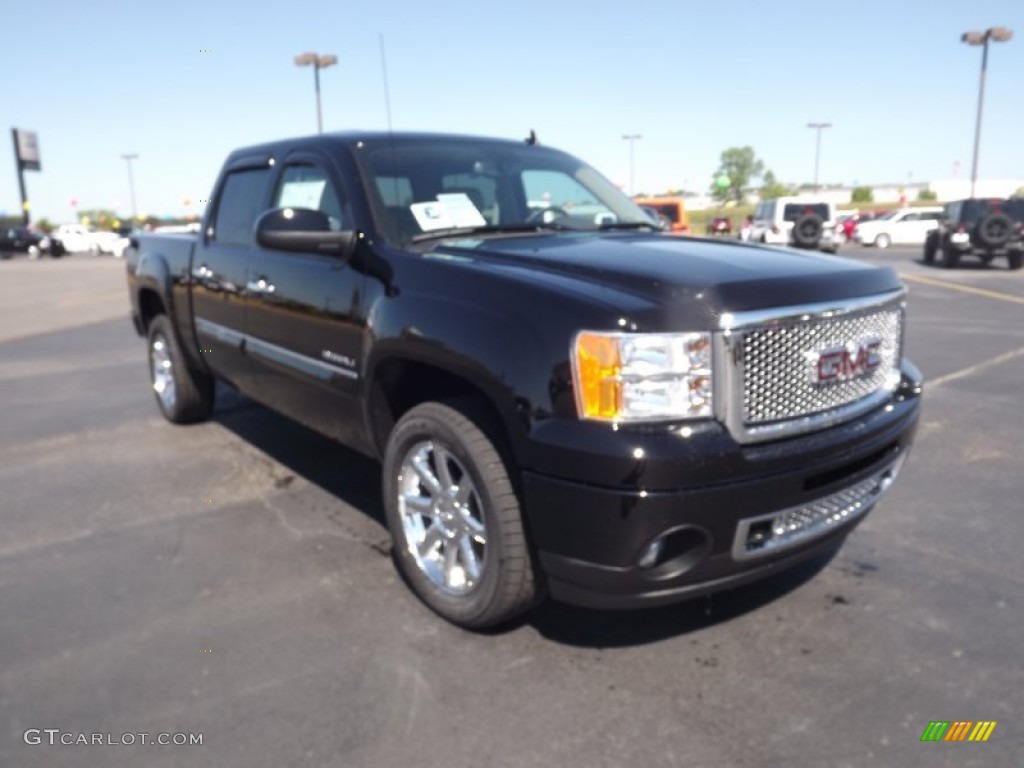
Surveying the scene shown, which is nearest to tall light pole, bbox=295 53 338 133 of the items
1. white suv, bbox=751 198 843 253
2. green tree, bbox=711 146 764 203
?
white suv, bbox=751 198 843 253

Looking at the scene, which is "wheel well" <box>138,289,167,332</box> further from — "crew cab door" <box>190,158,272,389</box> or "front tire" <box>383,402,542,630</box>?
"front tire" <box>383,402,542,630</box>

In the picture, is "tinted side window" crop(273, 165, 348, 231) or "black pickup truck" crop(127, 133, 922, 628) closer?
"black pickup truck" crop(127, 133, 922, 628)

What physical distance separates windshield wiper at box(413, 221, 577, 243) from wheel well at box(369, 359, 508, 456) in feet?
1.86

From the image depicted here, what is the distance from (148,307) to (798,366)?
17.3ft

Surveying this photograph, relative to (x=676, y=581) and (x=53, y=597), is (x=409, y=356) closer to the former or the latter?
(x=676, y=581)

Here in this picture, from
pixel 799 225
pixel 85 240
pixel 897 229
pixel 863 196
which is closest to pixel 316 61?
pixel 799 225

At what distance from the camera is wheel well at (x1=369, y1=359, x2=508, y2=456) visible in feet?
9.76

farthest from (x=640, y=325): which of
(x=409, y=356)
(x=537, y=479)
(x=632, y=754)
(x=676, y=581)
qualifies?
(x=632, y=754)

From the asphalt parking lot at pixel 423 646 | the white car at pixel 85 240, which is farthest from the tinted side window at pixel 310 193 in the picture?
the white car at pixel 85 240

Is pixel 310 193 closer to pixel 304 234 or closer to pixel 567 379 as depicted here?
pixel 304 234

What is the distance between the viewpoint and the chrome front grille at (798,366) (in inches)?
101

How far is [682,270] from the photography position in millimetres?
2789

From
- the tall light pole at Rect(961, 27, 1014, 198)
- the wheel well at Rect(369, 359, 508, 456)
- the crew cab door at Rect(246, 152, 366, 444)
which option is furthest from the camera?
the tall light pole at Rect(961, 27, 1014, 198)

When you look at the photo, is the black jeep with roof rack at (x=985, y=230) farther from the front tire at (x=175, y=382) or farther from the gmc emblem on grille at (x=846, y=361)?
the gmc emblem on grille at (x=846, y=361)
